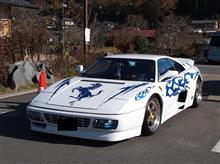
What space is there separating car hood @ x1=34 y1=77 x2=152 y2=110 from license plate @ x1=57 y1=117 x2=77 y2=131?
0.23 metres

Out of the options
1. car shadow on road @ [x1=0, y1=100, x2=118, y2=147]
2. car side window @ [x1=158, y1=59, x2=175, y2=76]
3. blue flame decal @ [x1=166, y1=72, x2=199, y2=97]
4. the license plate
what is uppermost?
car side window @ [x1=158, y1=59, x2=175, y2=76]

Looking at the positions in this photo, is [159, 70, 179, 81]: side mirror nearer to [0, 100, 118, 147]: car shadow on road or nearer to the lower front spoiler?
the lower front spoiler

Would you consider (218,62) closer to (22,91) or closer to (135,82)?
(22,91)

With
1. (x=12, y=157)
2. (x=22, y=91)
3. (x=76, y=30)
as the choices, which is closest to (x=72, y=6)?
Result: (x=76, y=30)

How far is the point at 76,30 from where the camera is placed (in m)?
22.1

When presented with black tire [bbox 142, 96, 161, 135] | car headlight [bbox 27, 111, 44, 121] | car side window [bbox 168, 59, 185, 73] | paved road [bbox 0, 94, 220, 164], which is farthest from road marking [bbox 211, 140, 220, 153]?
car headlight [bbox 27, 111, 44, 121]

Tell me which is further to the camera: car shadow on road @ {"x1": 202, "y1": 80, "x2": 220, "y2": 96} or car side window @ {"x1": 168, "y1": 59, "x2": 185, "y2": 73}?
car shadow on road @ {"x1": 202, "y1": 80, "x2": 220, "y2": 96}

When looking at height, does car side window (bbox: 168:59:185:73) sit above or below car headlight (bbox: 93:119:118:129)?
above

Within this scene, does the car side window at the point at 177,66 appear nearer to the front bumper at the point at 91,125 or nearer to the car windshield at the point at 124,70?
the car windshield at the point at 124,70

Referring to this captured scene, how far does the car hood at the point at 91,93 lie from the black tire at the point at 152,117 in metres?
0.24

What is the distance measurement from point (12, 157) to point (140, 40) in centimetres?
2263

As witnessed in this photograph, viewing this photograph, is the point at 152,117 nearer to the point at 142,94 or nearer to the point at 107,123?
the point at 142,94

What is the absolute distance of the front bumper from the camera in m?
6.37

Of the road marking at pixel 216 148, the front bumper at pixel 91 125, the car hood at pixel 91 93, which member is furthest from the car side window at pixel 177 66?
the road marking at pixel 216 148
